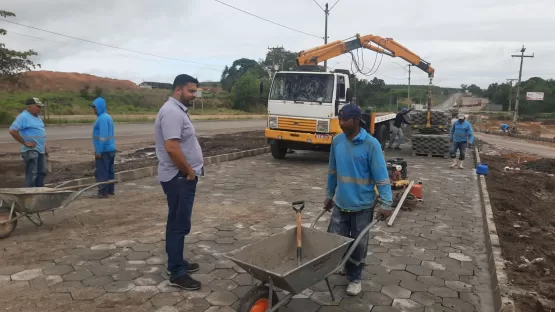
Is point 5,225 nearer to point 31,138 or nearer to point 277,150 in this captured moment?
point 31,138

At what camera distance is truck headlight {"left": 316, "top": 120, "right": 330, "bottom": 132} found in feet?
34.7

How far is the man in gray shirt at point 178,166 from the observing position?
361 centimetres

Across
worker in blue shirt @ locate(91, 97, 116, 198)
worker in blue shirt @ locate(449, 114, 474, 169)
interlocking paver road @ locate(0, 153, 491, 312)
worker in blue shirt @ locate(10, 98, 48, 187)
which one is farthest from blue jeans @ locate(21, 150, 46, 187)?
worker in blue shirt @ locate(449, 114, 474, 169)

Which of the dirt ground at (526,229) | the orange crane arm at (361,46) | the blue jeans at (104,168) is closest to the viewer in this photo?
the dirt ground at (526,229)

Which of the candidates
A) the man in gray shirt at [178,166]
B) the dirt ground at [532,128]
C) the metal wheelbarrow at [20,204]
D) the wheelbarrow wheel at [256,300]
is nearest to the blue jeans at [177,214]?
the man in gray shirt at [178,166]

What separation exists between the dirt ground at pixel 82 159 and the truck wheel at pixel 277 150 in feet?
6.34

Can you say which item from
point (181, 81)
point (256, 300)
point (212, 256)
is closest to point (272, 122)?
point (212, 256)

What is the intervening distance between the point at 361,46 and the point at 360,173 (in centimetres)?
1138

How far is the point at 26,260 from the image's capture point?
14.5 ft

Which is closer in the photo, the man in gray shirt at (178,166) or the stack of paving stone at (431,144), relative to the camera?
the man in gray shirt at (178,166)

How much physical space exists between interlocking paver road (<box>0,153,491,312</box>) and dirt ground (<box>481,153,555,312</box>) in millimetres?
346

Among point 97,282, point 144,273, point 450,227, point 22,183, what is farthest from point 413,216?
point 22,183

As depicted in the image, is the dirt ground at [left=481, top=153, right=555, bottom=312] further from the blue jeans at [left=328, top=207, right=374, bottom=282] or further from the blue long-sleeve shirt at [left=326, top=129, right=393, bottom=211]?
the blue long-sleeve shirt at [left=326, top=129, right=393, bottom=211]

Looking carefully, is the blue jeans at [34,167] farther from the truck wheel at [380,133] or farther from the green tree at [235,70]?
the green tree at [235,70]
